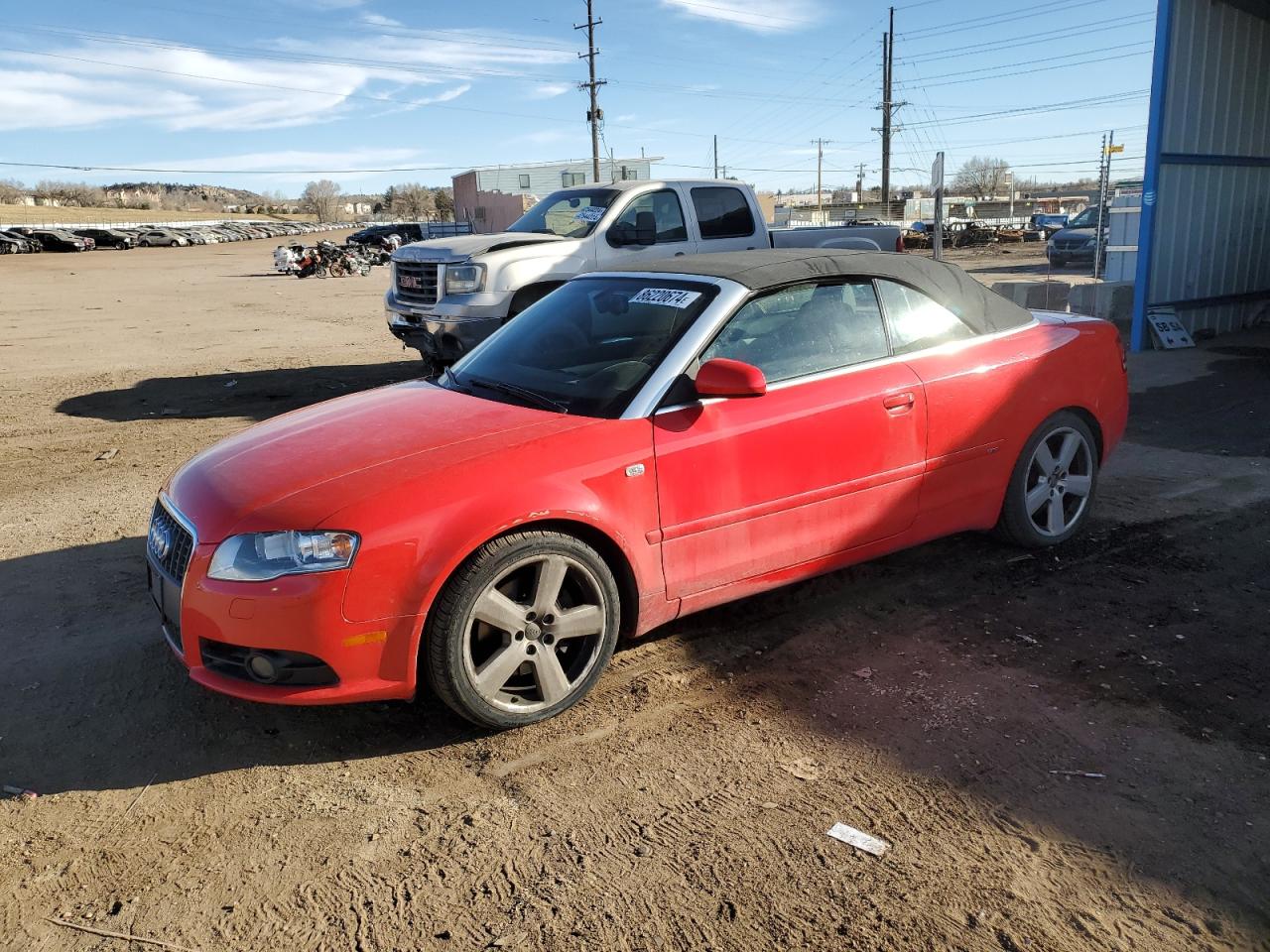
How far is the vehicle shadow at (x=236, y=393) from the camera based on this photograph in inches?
366

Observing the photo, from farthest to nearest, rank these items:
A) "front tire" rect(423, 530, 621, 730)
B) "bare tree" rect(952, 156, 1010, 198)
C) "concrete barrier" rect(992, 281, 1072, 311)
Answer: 1. "bare tree" rect(952, 156, 1010, 198)
2. "concrete barrier" rect(992, 281, 1072, 311)
3. "front tire" rect(423, 530, 621, 730)

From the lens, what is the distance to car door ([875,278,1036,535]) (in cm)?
430

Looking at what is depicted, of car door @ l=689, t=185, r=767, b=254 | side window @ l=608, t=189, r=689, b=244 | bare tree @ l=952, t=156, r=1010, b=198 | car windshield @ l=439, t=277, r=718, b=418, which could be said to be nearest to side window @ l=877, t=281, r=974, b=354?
car windshield @ l=439, t=277, r=718, b=418

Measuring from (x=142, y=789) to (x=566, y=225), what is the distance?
26.5 ft

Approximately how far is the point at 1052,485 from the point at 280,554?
371 cm

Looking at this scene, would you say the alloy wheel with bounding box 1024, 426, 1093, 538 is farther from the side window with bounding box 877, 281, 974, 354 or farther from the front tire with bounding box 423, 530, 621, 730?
the front tire with bounding box 423, 530, 621, 730

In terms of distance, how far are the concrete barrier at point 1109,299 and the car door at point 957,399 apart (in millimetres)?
9544

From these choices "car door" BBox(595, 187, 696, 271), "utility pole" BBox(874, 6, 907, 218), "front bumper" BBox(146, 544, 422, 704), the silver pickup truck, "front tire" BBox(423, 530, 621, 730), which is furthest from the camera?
"utility pole" BBox(874, 6, 907, 218)

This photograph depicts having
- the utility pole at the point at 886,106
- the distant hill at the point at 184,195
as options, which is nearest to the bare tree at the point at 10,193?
the distant hill at the point at 184,195

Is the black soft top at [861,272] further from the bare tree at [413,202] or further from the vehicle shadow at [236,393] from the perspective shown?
the bare tree at [413,202]

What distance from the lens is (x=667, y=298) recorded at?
13.6ft

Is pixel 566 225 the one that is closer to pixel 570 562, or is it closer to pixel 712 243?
pixel 712 243

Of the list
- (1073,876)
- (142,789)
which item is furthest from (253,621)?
(1073,876)

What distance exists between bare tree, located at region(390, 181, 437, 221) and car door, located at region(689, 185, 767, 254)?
332ft
